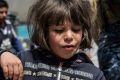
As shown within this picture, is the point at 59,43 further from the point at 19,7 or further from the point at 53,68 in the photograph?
the point at 19,7

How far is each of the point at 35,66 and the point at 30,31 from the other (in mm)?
229

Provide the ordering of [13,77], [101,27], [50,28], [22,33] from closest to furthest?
1. [13,77]
2. [50,28]
3. [101,27]
4. [22,33]

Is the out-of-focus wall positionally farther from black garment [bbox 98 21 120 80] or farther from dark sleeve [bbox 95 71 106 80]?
dark sleeve [bbox 95 71 106 80]

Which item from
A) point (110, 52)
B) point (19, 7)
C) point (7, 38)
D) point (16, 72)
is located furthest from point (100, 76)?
point (19, 7)

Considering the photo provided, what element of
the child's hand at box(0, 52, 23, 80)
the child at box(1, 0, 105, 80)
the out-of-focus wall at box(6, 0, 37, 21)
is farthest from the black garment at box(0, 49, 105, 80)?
the out-of-focus wall at box(6, 0, 37, 21)

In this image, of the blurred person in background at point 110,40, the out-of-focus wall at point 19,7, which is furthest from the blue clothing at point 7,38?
the out-of-focus wall at point 19,7

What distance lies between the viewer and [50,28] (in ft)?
6.98

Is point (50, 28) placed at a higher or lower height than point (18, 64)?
higher

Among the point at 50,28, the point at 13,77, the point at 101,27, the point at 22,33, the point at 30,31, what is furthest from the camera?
the point at 22,33

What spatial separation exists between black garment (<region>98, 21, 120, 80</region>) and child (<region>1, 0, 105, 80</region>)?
16 centimetres

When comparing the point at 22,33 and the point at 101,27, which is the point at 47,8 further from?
the point at 22,33

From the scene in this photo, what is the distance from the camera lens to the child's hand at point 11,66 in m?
1.90

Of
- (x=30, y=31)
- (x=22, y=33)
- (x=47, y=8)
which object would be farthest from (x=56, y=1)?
(x=22, y=33)

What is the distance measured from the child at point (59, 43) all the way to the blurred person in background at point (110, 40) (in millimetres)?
166
